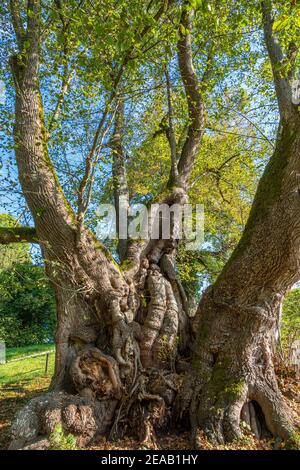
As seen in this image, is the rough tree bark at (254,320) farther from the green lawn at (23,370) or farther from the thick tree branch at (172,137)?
the green lawn at (23,370)

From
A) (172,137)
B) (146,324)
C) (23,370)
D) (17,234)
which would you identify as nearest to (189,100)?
(172,137)

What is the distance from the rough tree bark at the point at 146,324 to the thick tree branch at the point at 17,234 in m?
0.07

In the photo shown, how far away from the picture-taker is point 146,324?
210 inches

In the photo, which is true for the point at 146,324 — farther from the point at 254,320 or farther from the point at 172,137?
the point at 172,137

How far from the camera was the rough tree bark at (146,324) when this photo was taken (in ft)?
13.7

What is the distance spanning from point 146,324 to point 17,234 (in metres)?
2.90

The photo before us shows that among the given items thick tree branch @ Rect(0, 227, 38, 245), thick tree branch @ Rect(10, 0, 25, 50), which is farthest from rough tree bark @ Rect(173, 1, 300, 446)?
thick tree branch @ Rect(10, 0, 25, 50)

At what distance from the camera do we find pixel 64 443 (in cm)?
379

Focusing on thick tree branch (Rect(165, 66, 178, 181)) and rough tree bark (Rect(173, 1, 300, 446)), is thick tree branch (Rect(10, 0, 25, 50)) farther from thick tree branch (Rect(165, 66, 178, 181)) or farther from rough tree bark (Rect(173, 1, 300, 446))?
rough tree bark (Rect(173, 1, 300, 446))

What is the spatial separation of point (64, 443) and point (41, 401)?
26.8 inches

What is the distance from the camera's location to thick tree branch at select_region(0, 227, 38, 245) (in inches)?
224

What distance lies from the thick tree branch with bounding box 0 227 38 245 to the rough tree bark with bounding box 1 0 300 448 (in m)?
0.07

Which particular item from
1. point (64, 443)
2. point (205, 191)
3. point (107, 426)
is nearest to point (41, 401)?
point (64, 443)

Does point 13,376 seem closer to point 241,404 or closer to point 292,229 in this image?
point 241,404
